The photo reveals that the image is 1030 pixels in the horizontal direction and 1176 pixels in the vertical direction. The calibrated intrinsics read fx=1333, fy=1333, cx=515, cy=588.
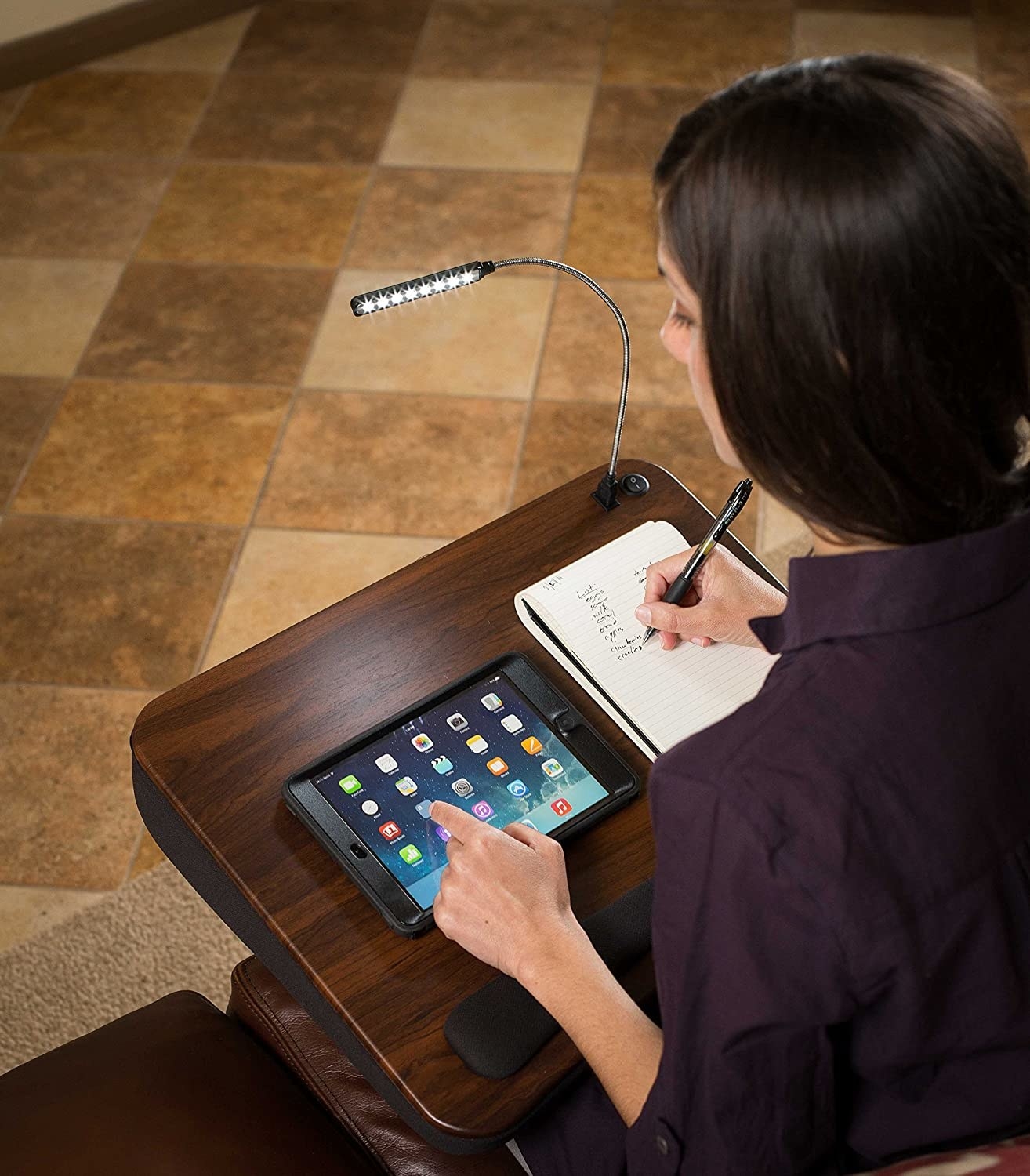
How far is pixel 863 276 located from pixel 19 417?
2294mm

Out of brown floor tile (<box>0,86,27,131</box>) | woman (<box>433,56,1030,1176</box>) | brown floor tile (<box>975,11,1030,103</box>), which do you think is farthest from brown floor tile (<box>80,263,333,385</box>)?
woman (<box>433,56,1030,1176</box>)

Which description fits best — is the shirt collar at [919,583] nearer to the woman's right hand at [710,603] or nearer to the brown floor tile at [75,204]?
the woman's right hand at [710,603]

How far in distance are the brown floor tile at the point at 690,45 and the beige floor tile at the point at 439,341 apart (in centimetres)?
93

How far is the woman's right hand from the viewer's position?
1.26 meters

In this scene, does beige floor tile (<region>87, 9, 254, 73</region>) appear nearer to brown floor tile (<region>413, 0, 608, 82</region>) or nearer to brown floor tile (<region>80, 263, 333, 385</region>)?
brown floor tile (<region>413, 0, 608, 82</region>)

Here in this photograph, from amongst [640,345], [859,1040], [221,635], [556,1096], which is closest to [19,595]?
[221,635]

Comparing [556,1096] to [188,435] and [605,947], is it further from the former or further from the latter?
[188,435]

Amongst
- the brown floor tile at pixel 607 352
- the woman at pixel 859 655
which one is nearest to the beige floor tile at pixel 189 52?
the brown floor tile at pixel 607 352

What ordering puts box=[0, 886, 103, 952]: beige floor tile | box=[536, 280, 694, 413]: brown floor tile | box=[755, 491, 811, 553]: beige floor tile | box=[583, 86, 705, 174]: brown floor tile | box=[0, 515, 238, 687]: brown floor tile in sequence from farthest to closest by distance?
box=[583, 86, 705, 174]: brown floor tile < box=[536, 280, 694, 413]: brown floor tile < box=[755, 491, 811, 553]: beige floor tile < box=[0, 515, 238, 687]: brown floor tile < box=[0, 886, 103, 952]: beige floor tile

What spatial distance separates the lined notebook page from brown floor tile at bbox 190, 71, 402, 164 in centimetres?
227

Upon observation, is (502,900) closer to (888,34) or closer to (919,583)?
(919,583)

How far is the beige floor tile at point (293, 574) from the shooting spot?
7.70 ft

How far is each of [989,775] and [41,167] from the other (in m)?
3.08

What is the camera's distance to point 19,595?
2396 mm
